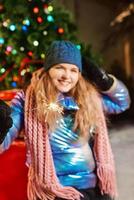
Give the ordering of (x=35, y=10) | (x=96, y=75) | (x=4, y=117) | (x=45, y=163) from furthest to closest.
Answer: (x=35, y=10) → (x=96, y=75) → (x=45, y=163) → (x=4, y=117)

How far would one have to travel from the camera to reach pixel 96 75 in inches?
64.6

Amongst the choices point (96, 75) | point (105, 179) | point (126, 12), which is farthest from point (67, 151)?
point (126, 12)

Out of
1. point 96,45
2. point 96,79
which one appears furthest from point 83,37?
point 96,79

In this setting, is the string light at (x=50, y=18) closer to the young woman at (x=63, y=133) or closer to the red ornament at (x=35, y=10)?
the red ornament at (x=35, y=10)

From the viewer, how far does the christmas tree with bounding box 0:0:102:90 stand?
9.21 ft

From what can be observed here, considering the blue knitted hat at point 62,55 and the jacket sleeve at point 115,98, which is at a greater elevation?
the blue knitted hat at point 62,55

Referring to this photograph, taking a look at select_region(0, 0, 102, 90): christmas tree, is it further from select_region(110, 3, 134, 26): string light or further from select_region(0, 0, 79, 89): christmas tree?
select_region(110, 3, 134, 26): string light

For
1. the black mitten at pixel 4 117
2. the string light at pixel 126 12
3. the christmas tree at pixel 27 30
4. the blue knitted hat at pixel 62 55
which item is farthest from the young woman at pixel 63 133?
the string light at pixel 126 12

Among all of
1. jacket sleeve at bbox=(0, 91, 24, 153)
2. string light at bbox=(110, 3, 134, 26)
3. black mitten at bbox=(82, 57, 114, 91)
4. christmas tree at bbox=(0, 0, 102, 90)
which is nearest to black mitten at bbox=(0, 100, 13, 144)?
jacket sleeve at bbox=(0, 91, 24, 153)

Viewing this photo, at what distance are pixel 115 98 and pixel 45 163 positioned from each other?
1.27 feet

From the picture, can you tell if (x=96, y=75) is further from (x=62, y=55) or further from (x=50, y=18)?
(x=50, y=18)

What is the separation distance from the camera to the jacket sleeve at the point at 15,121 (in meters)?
1.56

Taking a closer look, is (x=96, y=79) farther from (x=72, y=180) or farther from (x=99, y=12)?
(x=99, y=12)

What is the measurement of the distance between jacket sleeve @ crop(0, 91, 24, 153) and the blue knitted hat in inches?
6.1
